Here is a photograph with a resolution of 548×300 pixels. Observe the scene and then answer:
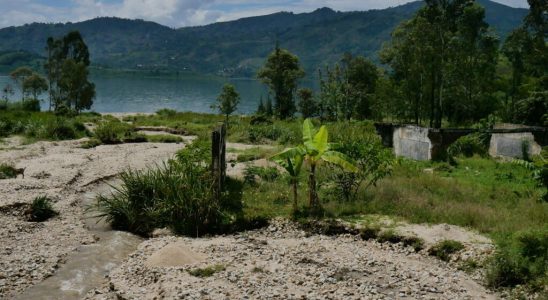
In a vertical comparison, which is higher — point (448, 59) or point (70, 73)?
point (448, 59)

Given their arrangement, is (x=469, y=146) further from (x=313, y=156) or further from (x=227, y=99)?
(x=227, y=99)

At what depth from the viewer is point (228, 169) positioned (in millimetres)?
21141

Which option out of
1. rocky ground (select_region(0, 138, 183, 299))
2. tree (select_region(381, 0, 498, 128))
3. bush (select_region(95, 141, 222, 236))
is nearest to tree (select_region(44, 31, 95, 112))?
tree (select_region(381, 0, 498, 128))

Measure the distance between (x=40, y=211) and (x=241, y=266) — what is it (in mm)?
7695

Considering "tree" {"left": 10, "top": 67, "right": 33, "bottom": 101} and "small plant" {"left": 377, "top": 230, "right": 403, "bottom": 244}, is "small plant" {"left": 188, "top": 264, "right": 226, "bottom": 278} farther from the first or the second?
"tree" {"left": 10, "top": 67, "right": 33, "bottom": 101}

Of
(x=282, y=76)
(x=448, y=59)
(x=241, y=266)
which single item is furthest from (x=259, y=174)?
(x=282, y=76)

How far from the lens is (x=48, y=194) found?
1744cm

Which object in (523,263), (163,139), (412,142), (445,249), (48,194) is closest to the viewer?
(523,263)

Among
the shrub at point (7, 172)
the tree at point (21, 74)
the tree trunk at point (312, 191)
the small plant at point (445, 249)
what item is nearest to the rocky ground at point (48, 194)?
the shrub at point (7, 172)

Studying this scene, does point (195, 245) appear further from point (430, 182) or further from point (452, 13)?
point (452, 13)

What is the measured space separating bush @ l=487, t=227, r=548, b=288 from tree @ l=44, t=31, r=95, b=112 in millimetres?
67998

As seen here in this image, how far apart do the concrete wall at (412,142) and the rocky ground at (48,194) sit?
41.5 ft

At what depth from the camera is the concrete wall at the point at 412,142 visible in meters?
25.4

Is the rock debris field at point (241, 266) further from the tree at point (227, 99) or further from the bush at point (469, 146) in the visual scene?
the tree at point (227, 99)
